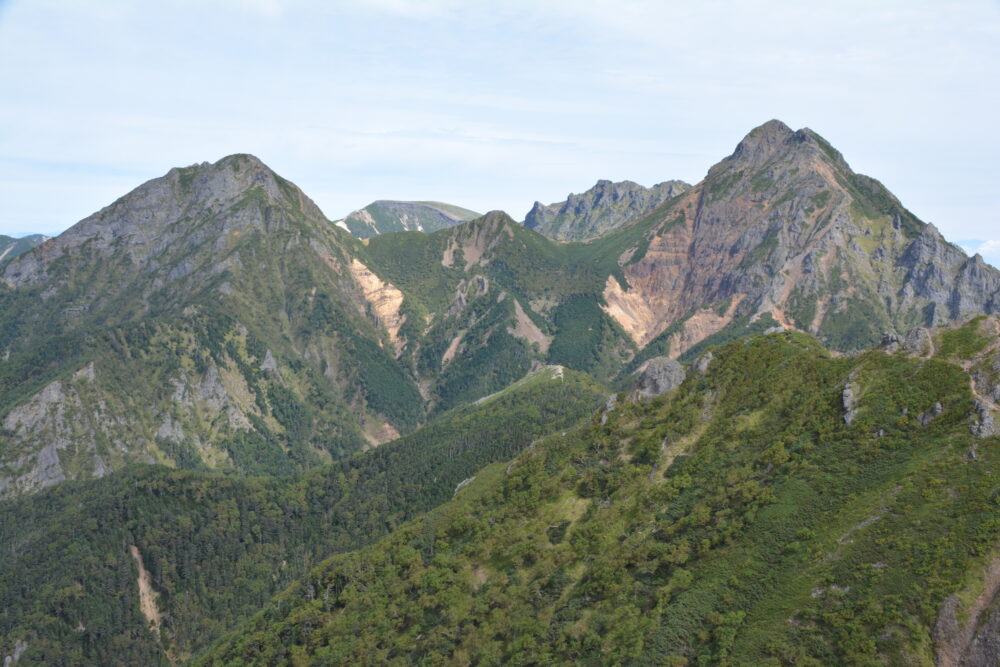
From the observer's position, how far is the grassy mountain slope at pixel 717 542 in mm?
78438

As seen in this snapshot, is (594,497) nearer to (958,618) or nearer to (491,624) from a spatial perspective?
(491,624)

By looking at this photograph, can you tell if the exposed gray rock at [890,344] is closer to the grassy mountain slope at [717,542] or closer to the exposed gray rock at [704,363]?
the grassy mountain slope at [717,542]

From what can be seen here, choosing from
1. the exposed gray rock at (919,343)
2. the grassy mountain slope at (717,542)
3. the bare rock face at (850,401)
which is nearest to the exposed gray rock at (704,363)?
the grassy mountain slope at (717,542)

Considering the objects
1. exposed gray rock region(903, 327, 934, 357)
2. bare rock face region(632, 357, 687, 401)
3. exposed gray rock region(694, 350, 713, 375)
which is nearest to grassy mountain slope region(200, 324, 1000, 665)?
exposed gray rock region(694, 350, 713, 375)

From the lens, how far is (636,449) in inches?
5527

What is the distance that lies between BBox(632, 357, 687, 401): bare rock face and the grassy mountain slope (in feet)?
26.6

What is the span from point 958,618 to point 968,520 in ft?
44.4

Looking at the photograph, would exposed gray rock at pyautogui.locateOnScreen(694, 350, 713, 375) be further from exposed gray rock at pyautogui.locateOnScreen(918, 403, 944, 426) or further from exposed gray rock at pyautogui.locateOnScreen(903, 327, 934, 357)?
exposed gray rock at pyautogui.locateOnScreen(918, 403, 944, 426)

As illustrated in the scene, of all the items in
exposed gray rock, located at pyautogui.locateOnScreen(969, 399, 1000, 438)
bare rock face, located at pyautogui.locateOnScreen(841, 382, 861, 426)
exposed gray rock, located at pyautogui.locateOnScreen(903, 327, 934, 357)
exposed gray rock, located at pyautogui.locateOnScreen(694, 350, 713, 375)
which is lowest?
exposed gray rock, located at pyautogui.locateOnScreen(969, 399, 1000, 438)

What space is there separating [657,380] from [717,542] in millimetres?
64127

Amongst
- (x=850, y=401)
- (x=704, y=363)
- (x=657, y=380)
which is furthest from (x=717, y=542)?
(x=657, y=380)

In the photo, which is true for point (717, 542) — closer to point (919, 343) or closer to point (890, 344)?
point (919, 343)

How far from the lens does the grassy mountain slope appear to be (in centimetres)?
7844

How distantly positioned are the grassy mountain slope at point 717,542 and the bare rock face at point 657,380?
8108 mm
